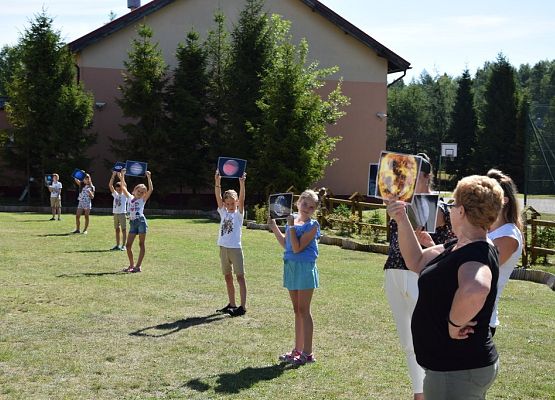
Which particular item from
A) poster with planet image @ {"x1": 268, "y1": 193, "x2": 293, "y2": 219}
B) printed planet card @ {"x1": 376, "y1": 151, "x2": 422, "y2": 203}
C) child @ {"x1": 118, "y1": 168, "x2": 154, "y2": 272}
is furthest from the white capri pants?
child @ {"x1": 118, "y1": 168, "x2": 154, "y2": 272}

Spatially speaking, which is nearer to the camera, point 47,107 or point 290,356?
point 290,356

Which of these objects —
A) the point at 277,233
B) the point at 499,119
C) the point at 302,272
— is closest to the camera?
the point at 302,272

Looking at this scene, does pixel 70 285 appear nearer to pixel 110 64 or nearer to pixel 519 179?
pixel 110 64

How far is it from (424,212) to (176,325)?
530cm

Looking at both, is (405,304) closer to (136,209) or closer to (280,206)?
(280,206)

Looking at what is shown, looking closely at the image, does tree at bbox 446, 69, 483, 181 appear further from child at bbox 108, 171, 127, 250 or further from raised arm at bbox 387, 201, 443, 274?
raised arm at bbox 387, 201, 443, 274

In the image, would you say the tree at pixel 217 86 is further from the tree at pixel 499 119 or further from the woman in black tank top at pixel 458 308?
the woman in black tank top at pixel 458 308

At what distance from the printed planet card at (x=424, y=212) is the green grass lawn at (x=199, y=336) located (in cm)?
220

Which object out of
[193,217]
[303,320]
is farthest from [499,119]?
[303,320]

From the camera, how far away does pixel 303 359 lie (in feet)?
25.6

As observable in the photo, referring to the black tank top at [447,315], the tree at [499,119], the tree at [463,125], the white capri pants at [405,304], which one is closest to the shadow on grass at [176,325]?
the white capri pants at [405,304]

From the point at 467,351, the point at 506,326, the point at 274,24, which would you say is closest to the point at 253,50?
the point at 274,24

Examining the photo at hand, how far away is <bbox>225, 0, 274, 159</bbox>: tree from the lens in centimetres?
3425

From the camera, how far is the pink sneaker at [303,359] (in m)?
7.78
